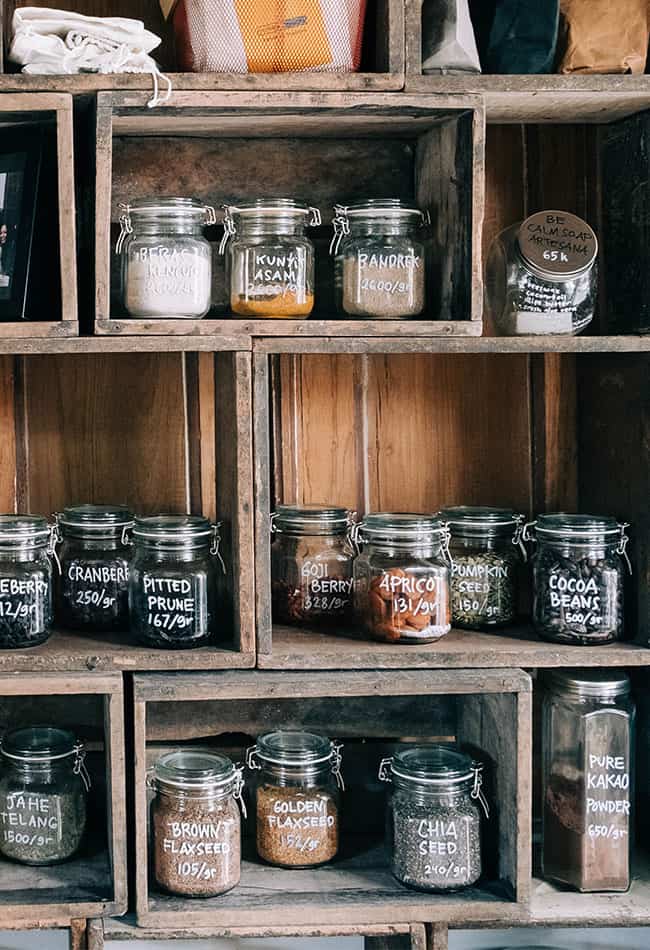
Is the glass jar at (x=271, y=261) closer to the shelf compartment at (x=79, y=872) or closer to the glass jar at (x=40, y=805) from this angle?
the shelf compartment at (x=79, y=872)

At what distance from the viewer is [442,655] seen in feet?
5.24

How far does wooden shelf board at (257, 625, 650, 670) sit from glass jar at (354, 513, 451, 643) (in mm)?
27

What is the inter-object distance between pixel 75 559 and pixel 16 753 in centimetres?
30

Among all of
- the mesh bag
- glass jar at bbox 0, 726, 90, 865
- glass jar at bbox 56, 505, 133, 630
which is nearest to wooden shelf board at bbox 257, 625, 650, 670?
glass jar at bbox 56, 505, 133, 630

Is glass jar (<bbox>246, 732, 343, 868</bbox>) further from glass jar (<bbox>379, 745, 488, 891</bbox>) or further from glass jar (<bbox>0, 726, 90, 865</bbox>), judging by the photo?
glass jar (<bbox>0, 726, 90, 865</bbox>)

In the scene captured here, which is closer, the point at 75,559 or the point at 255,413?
the point at 255,413

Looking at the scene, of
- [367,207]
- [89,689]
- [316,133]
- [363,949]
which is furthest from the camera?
[363,949]

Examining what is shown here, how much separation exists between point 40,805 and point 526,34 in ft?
4.28

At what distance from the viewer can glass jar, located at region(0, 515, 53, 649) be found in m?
1.61

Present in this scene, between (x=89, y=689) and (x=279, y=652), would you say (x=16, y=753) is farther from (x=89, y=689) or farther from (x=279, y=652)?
(x=279, y=652)

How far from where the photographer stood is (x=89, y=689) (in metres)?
1.54

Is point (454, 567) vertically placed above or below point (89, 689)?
above

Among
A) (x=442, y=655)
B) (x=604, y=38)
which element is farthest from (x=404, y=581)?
(x=604, y=38)

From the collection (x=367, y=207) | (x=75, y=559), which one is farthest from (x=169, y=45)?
(x=75, y=559)
